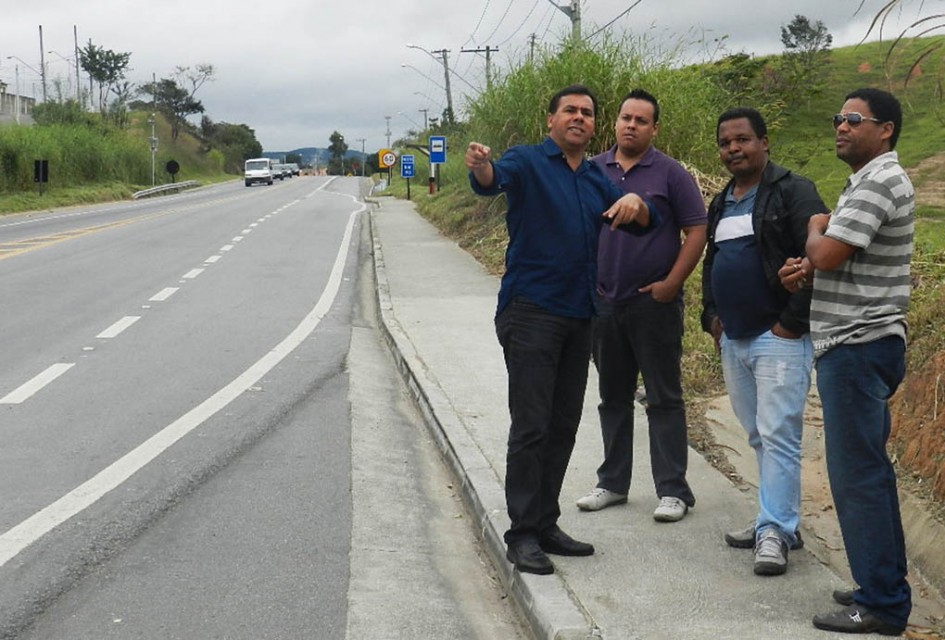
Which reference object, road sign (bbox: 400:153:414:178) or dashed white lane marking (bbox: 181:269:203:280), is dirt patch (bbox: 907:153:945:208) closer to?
dashed white lane marking (bbox: 181:269:203:280)

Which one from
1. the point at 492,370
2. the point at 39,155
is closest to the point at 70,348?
the point at 492,370

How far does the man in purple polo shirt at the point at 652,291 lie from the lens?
5559mm

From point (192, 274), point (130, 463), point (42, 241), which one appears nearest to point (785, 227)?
point (130, 463)

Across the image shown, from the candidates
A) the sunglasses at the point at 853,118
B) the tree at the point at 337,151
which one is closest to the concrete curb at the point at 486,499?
the sunglasses at the point at 853,118

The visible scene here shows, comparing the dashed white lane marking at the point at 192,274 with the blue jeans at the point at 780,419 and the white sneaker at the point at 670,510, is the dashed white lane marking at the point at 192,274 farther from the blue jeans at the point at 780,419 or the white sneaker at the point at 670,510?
the blue jeans at the point at 780,419

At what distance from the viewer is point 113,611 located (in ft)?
15.5

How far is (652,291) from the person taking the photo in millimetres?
5527

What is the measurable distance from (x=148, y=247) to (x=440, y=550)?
59.1 ft

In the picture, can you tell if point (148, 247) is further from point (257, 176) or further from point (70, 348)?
point (257, 176)

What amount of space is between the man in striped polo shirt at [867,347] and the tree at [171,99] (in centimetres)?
11967

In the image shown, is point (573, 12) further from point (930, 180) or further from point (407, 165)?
point (407, 165)

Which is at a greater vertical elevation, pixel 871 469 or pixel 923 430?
pixel 871 469

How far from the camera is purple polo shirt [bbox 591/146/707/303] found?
18.2 feet

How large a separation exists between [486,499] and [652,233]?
1.57 m
